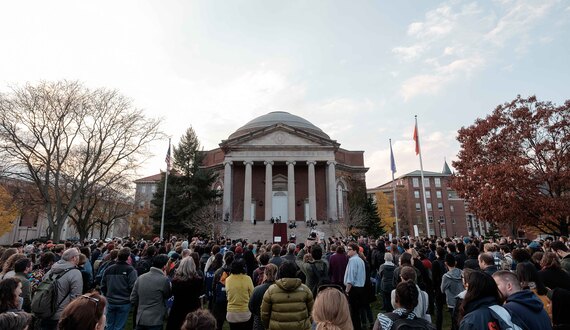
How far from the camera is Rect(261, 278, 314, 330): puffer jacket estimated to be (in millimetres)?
4230

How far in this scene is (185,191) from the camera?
3600 centimetres

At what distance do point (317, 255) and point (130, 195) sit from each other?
29.1 metres

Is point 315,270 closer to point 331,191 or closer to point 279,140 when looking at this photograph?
point 331,191

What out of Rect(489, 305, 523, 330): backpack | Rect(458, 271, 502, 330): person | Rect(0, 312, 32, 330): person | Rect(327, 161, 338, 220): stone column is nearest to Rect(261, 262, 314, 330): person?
Rect(458, 271, 502, 330): person

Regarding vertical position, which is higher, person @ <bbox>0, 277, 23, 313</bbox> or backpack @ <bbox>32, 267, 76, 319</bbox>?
person @ <bbox>0, 277, 23, 313</bbox>

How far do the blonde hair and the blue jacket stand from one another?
5.79 ft

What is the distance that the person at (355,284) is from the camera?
759 cm

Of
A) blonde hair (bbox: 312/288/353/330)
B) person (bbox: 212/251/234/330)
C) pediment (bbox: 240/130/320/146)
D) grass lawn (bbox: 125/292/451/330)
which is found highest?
pediment (bbox: 240/130/320/146)

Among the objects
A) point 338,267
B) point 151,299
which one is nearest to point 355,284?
point 338,267

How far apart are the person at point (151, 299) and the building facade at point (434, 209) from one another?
71.4 metres

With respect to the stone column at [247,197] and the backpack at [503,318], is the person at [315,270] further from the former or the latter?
the stone column at [247,197]

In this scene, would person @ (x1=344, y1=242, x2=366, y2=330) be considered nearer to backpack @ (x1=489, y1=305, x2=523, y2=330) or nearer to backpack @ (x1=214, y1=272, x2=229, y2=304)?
backpack @ (x1=214, y1=272, x2=229, y2=304)

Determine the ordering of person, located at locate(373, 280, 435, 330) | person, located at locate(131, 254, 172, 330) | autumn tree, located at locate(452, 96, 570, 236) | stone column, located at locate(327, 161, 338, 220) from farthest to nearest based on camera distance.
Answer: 1. stone column, located at locate(327, 161, 338, 220)
2. autumn tree, located at locate(452, 96, 570, 236)
3. person, located at locate(131, 254, 172, 330)
4. person, located at locate(373, 280, 435, 330)

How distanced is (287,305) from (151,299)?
8.25ft
